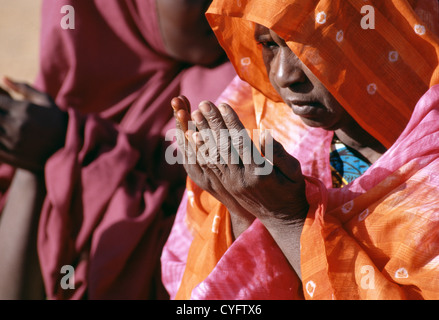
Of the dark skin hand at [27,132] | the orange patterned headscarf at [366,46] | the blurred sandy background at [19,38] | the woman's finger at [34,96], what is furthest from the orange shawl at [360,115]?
the blurred sandy background at [19,38]

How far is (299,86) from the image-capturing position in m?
1.71

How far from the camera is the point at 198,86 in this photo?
265 centimetres

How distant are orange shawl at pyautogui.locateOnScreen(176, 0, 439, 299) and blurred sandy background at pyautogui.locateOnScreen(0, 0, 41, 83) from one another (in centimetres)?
480

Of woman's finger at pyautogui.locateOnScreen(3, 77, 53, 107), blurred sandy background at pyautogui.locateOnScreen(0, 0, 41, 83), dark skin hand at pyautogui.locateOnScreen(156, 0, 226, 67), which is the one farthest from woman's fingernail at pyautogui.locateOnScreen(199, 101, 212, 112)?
blurred sandy background at pyautogui.locateOnScreen(0, 0, 41, 83)

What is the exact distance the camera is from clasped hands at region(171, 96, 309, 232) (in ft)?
4.88

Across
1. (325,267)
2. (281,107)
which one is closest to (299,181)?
(325,267)

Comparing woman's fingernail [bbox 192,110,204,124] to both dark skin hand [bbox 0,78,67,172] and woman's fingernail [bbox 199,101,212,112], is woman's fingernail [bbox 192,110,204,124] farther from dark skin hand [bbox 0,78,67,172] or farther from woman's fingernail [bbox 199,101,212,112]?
dark skin hand [bbox 0,78,67,172]

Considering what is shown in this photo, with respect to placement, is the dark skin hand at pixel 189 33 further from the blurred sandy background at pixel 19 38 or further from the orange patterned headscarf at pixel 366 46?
the blurred sandy background at pixel 19 38

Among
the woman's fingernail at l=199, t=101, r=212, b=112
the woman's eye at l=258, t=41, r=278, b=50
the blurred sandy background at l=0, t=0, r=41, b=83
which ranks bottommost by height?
the blurred sandy background at l=0, t=0, r=41, b=83

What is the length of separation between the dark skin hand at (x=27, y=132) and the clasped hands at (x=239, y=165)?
972 millimetres

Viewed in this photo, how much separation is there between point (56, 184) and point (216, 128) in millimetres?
1130

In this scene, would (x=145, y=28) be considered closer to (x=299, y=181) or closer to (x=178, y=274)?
(x=178, y=274)

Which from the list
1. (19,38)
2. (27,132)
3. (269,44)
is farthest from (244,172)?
(19,38)

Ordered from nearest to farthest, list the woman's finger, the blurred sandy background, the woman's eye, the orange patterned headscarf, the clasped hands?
the clasped hands, the orange patterned headscarf, the woman's eye, the woman's finger, the blurred sandy background
